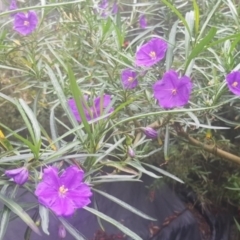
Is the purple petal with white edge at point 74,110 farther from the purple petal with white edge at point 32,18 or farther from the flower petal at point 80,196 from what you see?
the purple petal with white edge at point 32,18

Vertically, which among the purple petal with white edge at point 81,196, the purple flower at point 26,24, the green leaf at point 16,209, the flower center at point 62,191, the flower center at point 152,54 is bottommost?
the purple petal with white edge at point 81,196

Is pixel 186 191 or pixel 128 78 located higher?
pixel 128 78

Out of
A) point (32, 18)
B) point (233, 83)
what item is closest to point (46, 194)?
point (233, 83)

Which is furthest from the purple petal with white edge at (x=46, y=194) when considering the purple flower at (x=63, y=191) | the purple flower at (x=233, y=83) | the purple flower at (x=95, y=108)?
the purple flower at (x=233, y=83)

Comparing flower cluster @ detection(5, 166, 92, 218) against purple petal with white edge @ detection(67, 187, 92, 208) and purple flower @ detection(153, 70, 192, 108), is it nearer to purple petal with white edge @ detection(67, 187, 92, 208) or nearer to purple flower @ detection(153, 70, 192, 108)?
purple petal with white edge @ detection(67, 187, 92, 208)

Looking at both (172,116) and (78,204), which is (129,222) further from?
(78,204)

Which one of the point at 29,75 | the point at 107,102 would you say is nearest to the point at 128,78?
the point at 107,102

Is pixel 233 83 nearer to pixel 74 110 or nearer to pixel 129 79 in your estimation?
pixel 129 79
